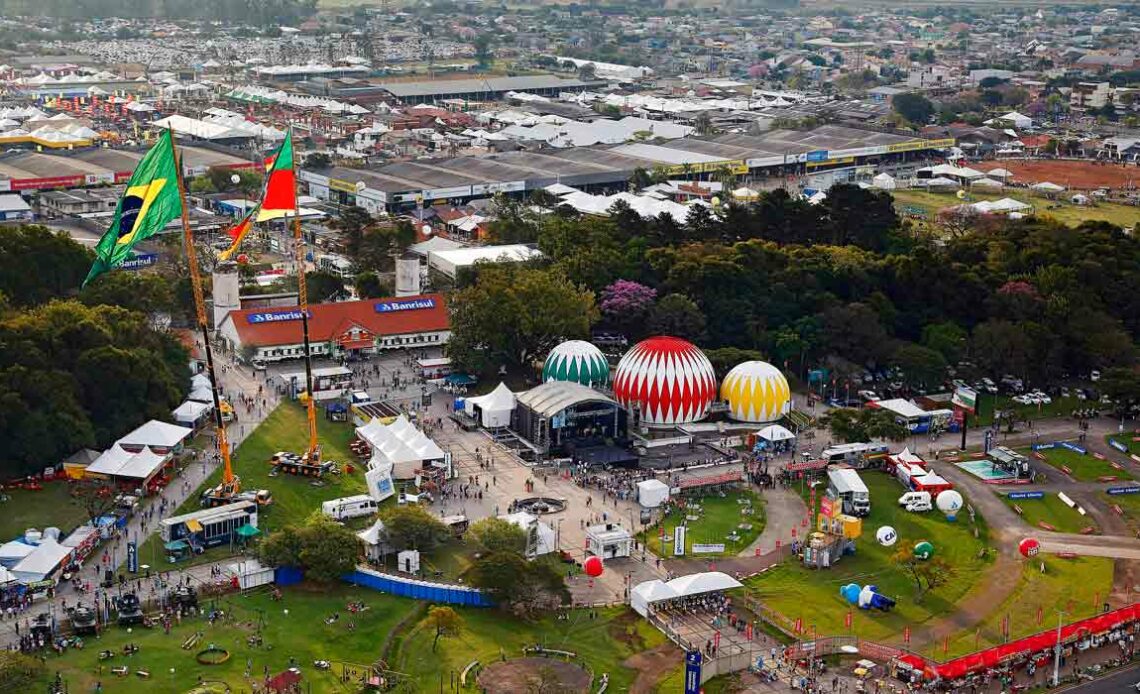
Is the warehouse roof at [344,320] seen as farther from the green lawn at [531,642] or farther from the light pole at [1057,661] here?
the light pole at [1057,661]

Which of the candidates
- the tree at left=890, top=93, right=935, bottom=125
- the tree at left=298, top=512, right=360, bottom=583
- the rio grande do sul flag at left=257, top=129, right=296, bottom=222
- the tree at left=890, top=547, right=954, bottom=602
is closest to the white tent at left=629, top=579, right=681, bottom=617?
the tree at left=890, top=547, right=954, bottom=602

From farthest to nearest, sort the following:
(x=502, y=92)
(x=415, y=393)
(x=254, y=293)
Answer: (x=502, y=92) → (x=254, y=293) → (x=415, y=393)

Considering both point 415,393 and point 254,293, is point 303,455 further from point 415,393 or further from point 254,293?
point 254,293

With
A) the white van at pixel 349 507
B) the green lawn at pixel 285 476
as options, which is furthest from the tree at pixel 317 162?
the white van at pixel 349 507

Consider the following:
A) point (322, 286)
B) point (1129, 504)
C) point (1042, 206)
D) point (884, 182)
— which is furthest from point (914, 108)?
point (1129, 504)

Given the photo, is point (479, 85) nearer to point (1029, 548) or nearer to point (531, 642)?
point (1029, 548)

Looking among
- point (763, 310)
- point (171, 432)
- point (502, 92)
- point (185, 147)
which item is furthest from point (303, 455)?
point (502, 92)
